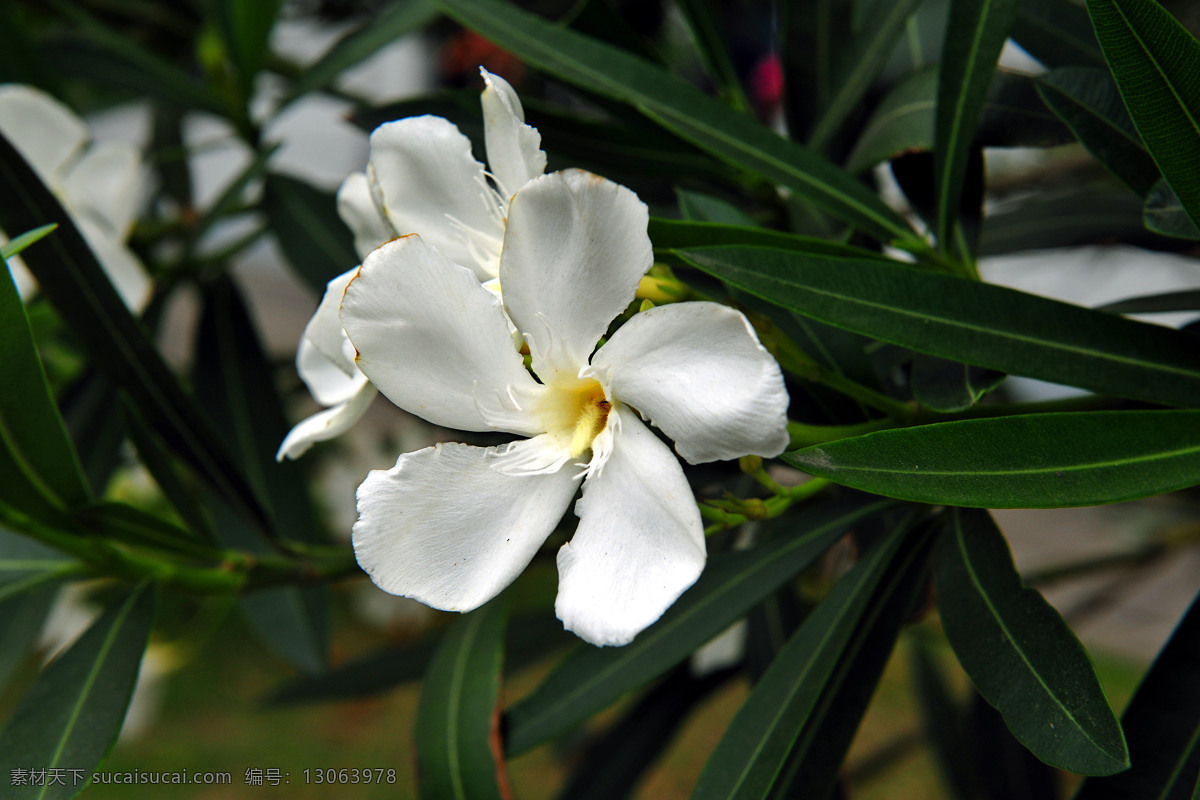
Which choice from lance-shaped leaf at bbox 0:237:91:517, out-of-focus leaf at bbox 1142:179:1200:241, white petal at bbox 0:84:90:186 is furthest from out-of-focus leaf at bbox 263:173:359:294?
out-of-focus leaf at bbox 1142:179:1200:241

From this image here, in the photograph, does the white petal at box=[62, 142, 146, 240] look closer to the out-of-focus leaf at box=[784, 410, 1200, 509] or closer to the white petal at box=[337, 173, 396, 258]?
the white petal at box=[337, 173, 396, 258]

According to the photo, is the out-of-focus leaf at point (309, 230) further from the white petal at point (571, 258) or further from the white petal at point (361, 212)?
the white petal at point (571, 258)

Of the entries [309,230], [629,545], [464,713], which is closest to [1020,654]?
[629,545]

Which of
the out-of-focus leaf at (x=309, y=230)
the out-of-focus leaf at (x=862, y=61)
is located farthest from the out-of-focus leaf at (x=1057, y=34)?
the out-of-focus leaf at (x=309, y=230)

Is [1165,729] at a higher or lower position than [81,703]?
lower

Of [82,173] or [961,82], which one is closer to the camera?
[961,82]

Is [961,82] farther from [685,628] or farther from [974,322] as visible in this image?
[685,628]
